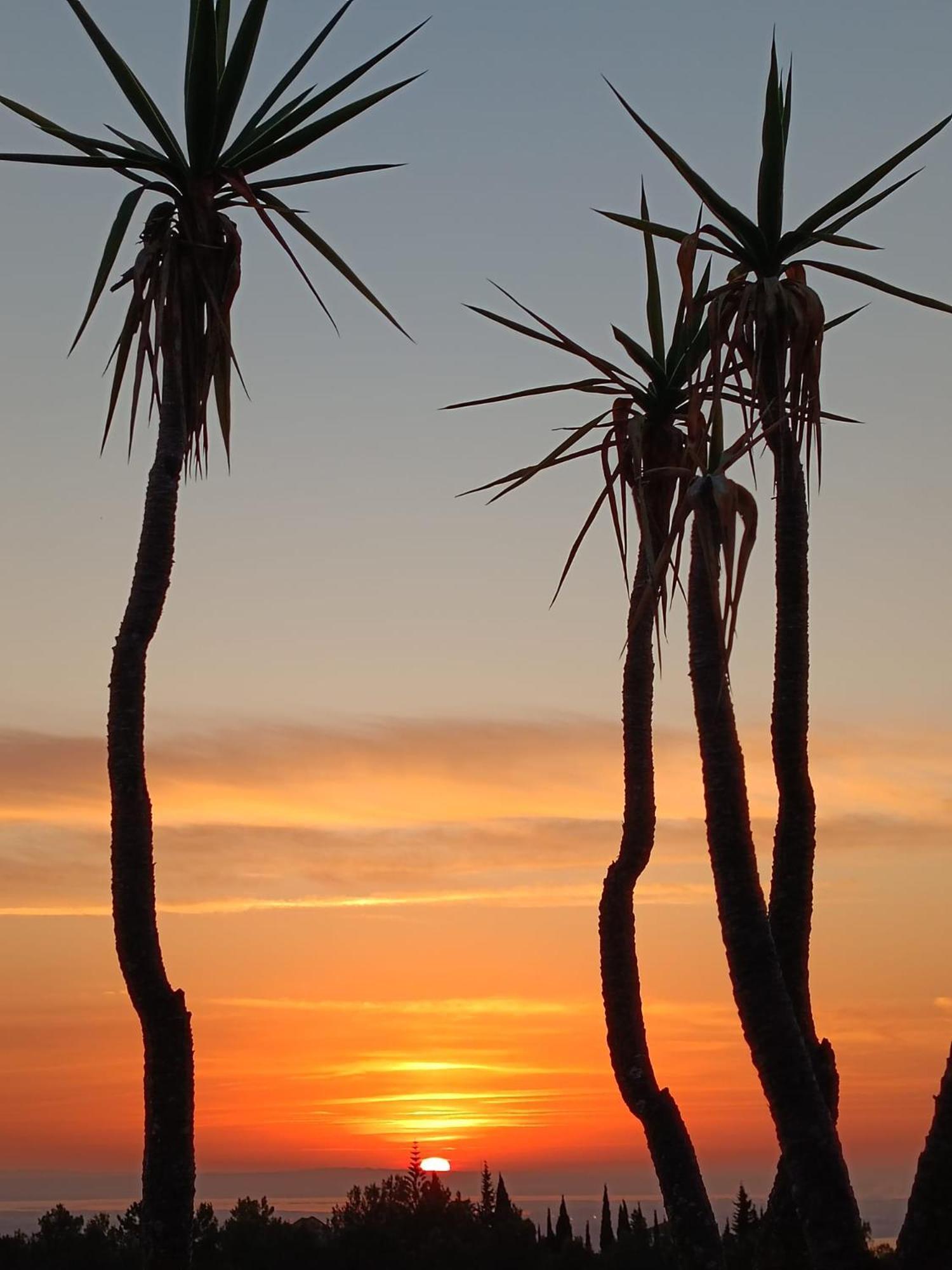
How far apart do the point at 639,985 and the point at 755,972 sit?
6205 mm

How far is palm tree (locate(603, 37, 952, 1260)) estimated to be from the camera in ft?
55.8

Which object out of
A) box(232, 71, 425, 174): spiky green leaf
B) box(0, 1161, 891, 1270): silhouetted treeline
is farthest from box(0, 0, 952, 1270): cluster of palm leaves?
box(0, 1161, 891, 1270): silhouetted treeline

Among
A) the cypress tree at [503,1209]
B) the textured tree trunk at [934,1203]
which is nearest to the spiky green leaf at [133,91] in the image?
the textured tree trunk at [934,1203]

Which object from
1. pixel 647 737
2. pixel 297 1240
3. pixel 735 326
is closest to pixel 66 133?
pixel 735 326

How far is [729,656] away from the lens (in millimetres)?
15688

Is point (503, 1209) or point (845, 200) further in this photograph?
point (503, 1209)

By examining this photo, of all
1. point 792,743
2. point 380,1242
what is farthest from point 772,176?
point 380,1242

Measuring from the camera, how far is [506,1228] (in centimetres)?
3169

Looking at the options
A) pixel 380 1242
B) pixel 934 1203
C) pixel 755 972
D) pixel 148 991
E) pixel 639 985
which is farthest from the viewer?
pixel 380 1242

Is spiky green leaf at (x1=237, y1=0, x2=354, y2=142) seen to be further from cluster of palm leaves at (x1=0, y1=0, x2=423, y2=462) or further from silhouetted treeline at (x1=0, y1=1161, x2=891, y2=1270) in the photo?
silhouetted treeline at (x1=0, y1=1161, x2=891, y2=1270)

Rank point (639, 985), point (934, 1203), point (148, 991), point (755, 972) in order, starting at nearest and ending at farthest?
1. point (934, 1203)
2. point (755, 972)
3. point (148, 991)
4. point (639, 985)

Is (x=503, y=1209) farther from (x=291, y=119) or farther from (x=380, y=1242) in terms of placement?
(x=291, y=119)

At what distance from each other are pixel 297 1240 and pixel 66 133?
20168mm

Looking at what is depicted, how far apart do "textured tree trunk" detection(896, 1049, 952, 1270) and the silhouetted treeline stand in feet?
43.0
